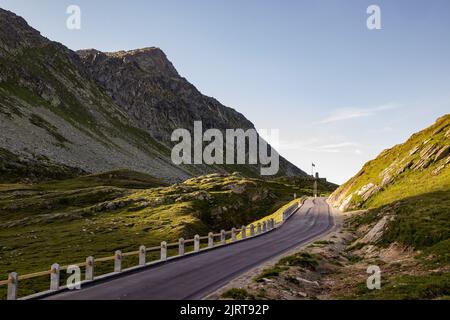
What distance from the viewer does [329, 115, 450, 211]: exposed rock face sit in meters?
60.9

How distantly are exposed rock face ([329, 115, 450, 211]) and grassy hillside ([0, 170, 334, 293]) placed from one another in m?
25.5

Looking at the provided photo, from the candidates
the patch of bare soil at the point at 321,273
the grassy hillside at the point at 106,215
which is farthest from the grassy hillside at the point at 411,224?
the grassy hillside at the point at 106,215

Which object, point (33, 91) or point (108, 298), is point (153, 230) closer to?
point (108, 298)

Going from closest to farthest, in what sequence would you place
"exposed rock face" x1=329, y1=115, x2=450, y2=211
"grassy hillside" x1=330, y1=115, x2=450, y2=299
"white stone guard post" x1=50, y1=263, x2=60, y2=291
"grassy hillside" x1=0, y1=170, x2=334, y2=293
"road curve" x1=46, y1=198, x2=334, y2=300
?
1. "road curve" x1=46, y1=198, x2=334, y2=300
2. "grassy hillside" x1=330, y1=115, x2=450, y2=299
3. "white stone guard post" x1=50, y1=263, x2=60, y2=291
4. "grassy hillside" x1=0, y1=170, x2=334, y2=293
5. "exposed rock face" x1=329, y1=115, x2=450, y2=211

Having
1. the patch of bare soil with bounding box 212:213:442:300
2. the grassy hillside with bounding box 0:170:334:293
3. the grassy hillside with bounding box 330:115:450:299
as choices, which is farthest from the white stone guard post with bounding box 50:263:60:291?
the grassy hillside with bounding box 0:170:334:293

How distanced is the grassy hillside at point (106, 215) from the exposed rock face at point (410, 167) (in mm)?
25513

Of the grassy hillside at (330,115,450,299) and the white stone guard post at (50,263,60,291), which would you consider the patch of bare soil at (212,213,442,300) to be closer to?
the grassy hillside at (330,115,450,299)

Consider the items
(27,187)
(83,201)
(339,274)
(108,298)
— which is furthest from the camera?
(27,187)

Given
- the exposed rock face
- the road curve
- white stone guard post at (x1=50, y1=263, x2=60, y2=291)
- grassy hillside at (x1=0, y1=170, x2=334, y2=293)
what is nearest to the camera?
the road curve

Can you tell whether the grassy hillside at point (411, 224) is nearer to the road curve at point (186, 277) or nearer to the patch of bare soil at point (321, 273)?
the patch of bare soil at point (321, 273)

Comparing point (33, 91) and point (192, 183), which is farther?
point (33, 91)

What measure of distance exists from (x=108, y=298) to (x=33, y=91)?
203486 mm
